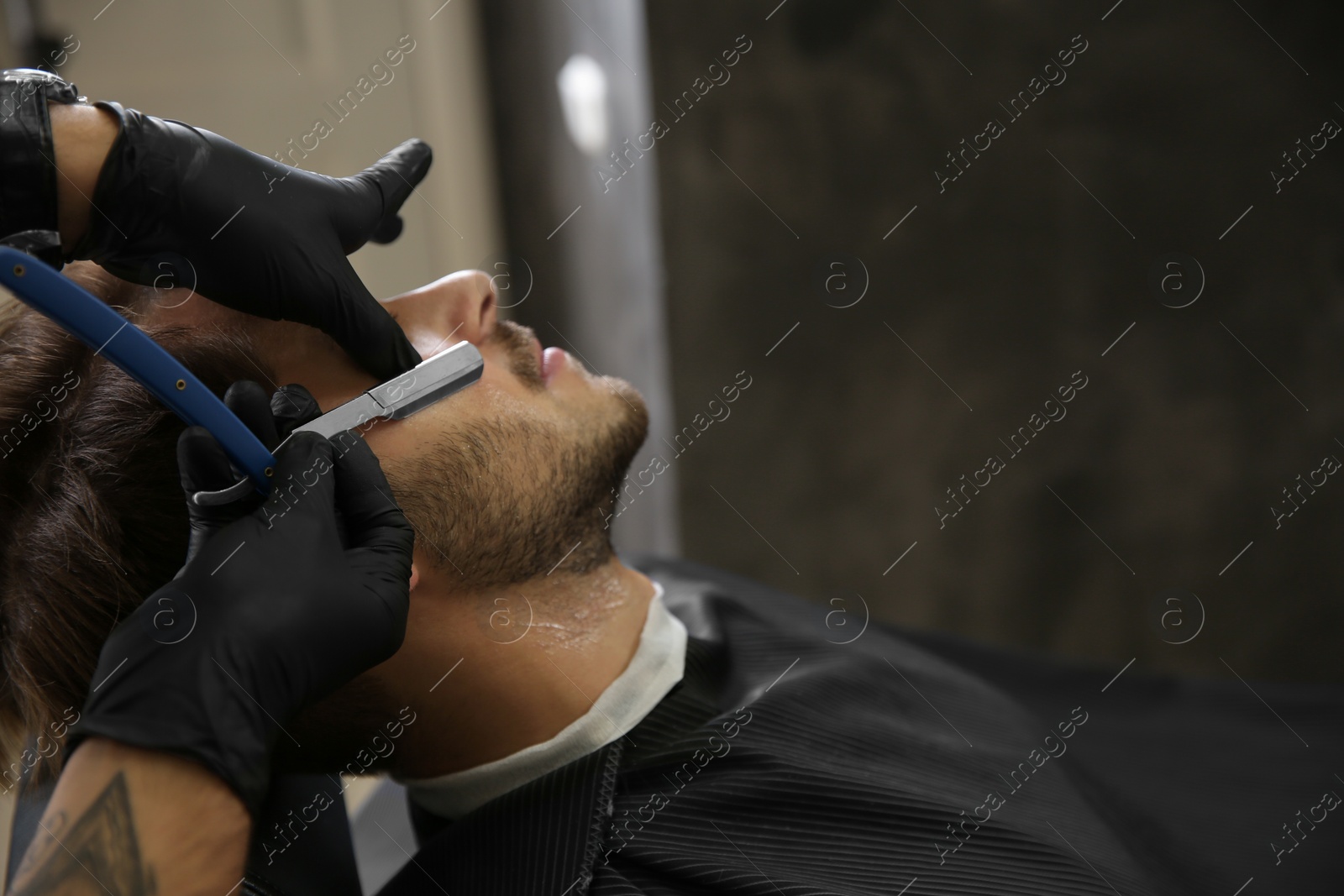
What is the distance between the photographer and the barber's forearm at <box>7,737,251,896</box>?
680mm

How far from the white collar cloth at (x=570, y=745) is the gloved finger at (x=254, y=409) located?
490 mm

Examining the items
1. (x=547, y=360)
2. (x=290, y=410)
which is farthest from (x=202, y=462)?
(x=547, y=360)

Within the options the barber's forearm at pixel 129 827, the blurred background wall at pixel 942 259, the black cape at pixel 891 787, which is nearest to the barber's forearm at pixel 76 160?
the barber's forearm at pixel 129 827

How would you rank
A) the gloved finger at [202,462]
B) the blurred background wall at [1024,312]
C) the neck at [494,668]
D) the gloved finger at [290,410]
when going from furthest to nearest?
the blurred background wall at [1024,312], the neck at [494,668], the gloved finger at [290,410], the gloved finger at [202,462]

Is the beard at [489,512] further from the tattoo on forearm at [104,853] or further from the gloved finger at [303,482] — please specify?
the tattoo on forearm at [104,853]

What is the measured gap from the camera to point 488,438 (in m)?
1.07

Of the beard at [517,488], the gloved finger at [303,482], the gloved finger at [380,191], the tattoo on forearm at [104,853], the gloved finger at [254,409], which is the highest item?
the gloved finger at [380,191]

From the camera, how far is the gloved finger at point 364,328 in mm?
937

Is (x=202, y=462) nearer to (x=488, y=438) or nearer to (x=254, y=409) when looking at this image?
(x=254, y=409)

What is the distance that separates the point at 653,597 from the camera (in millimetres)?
1307

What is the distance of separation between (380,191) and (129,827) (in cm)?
71

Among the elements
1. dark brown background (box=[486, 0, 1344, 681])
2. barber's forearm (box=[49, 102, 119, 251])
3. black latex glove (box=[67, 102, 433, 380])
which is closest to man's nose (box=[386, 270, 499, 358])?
black latex glove (box=[67, 102, 433, 380])

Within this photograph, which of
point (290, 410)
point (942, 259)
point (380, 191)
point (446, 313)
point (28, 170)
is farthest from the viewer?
point (942, 259)

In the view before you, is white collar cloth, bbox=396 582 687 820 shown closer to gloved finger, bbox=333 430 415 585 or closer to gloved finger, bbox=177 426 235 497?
gloved finger, bbox=333 430 415 585
